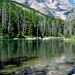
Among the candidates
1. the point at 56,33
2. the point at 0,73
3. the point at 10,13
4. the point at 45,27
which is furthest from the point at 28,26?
the point at 0,73

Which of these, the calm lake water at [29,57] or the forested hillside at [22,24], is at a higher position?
the forested hillside at [22,24]

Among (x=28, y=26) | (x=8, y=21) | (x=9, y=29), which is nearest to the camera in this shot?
(x=9, y=29)

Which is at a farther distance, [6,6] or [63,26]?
[63,26]

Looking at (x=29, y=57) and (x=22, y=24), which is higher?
(x=22, y=24)

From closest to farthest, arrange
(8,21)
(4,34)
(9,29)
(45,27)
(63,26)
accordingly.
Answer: (4,34)
(9,29)
(8,21)
(45,27)
(63,26)

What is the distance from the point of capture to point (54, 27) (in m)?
136

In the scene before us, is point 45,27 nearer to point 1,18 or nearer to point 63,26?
point 63,26

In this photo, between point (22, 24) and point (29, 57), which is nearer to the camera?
point (29, 57)

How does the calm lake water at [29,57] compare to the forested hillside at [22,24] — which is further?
the forested hillside at [22,24]

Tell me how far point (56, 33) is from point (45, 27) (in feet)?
44.0

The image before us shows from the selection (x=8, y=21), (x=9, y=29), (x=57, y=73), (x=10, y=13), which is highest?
(x=10, y=13)

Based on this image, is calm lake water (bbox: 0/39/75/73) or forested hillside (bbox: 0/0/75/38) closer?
calm lake water (bbox: 0/39/75/73)

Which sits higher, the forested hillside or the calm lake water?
the forested hillside

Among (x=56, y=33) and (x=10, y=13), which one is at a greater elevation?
(x=10, y=13)
